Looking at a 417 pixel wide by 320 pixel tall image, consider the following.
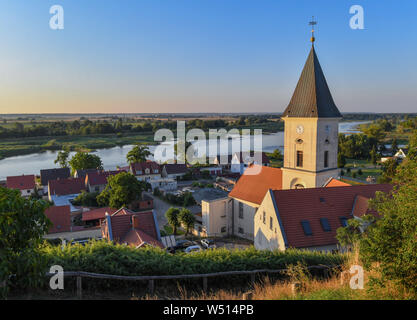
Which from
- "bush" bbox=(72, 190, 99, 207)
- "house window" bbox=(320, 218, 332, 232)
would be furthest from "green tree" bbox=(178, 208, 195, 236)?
"bush" bbox=(72, 190, 99, 207)

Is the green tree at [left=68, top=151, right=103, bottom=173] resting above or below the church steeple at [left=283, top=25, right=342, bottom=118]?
below

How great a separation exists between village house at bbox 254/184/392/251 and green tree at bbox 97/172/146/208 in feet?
58.9

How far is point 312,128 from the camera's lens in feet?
67.7

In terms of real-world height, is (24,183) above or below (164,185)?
above

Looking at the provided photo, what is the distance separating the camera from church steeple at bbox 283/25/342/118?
20500 millimetres

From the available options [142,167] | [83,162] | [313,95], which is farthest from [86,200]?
[313,95]

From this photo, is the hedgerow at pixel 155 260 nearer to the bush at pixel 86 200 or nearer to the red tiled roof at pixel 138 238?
the red tiled roof at pixel 138 238

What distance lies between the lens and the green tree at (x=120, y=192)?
32.8 m

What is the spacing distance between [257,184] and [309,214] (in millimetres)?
7751

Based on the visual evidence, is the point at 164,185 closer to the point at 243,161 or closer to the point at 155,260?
the point at 243,161
